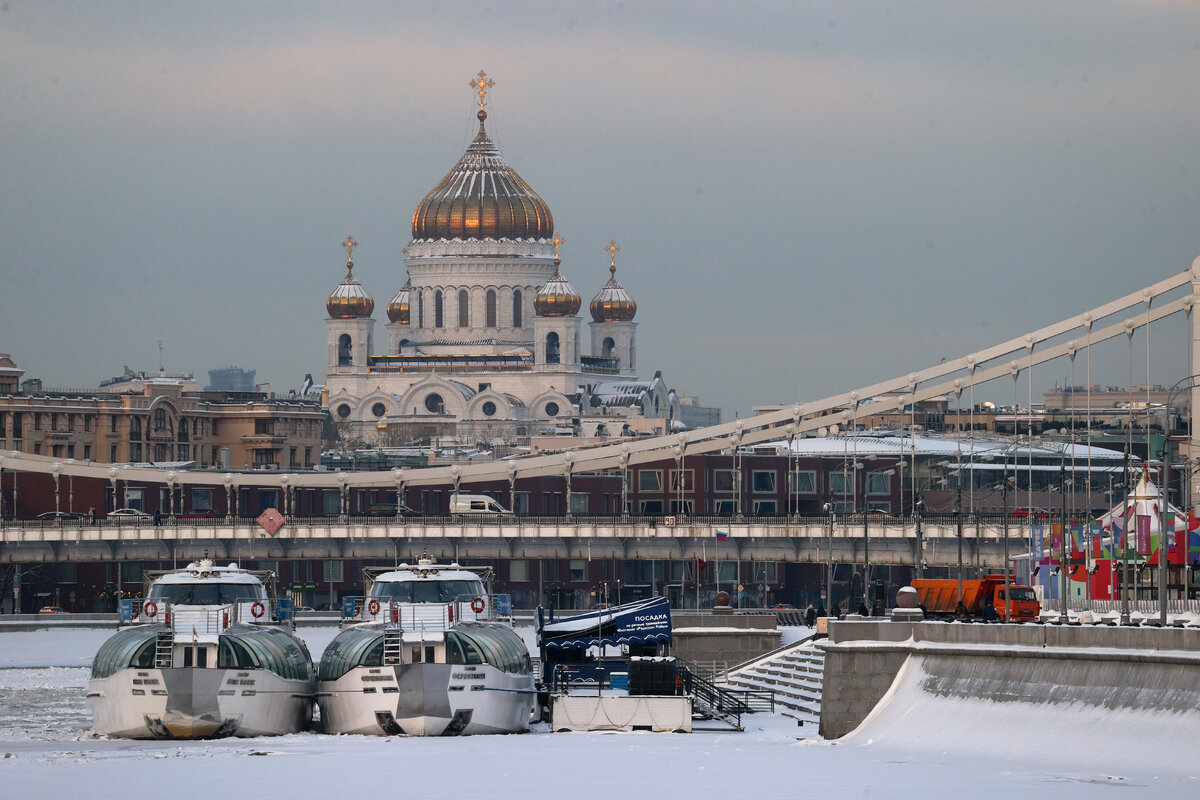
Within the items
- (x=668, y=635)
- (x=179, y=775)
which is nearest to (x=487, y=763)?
(x=179, y=775)

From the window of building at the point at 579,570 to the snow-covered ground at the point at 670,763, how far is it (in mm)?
72453

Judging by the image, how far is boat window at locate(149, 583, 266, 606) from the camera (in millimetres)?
67125

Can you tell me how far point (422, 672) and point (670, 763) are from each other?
35.9 feet

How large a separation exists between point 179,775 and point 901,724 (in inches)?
550

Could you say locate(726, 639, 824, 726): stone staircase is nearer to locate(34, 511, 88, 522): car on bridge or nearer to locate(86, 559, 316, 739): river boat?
locate(86, 559, 316, 739): river boat

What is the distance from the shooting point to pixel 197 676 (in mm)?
63250

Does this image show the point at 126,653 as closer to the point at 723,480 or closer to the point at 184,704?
the point at 184,704

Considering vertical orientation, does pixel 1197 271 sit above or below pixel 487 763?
above

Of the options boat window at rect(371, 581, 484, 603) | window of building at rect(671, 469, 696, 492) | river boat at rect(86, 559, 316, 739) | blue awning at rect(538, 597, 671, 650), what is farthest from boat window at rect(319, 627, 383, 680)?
window of building at rect(671, 469, 696, 492)

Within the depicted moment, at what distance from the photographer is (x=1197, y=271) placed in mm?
91875

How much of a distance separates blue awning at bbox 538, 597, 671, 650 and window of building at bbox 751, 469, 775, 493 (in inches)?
2960

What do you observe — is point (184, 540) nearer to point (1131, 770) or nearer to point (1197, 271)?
point (1197, 271)

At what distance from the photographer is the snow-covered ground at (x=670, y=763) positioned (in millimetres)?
47531

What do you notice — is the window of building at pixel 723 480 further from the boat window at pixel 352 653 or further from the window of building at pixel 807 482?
the boat window at pixel 352 653
